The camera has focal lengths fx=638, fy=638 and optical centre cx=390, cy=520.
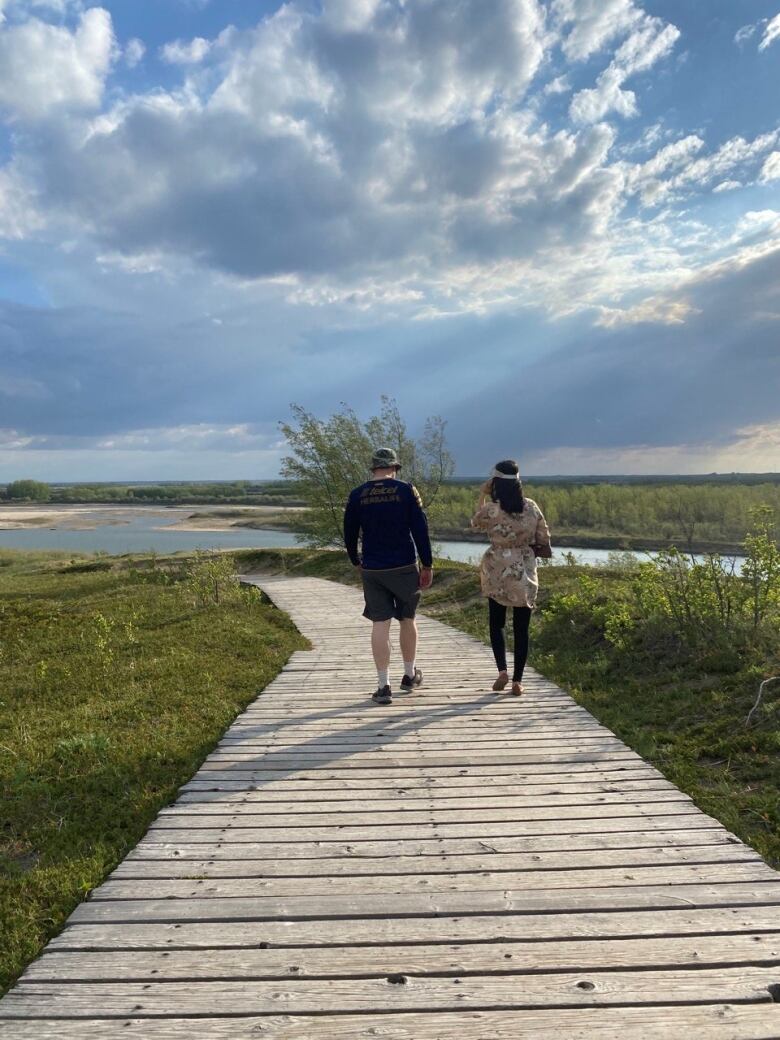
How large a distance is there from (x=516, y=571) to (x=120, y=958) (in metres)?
4.26

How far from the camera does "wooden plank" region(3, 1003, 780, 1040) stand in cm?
214

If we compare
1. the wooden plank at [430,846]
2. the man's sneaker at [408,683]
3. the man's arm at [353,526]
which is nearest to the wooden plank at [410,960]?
the wooden plank at [430,846]

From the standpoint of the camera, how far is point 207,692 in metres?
6.87

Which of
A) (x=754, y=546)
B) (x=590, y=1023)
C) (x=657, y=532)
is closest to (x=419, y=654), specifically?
(x=754, y=546)

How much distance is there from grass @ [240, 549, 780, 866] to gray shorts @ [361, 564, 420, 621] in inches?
79.4

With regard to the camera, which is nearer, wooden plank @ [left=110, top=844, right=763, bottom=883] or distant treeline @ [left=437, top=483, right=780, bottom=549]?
wooden plank @ [left=110, top=844, right=763, bottom=883]

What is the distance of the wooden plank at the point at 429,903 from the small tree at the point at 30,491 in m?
170

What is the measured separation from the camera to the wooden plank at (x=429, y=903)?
281 centimetres

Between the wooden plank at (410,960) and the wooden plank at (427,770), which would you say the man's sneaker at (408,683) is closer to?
the wooden plank at (427,770)

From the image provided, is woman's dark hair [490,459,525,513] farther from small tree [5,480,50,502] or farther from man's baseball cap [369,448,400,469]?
small tree [5,480,50,502]

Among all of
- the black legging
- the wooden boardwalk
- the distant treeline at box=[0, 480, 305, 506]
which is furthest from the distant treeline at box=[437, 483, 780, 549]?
the distant treeline at box=[0, 480, 305, 506]

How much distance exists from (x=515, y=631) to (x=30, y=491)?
17146cm

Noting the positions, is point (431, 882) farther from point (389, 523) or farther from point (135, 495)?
point (135, 495)

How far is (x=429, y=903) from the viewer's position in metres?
2.87
